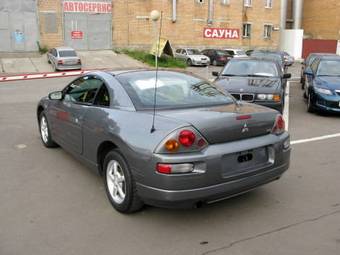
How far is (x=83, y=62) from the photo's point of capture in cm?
3119

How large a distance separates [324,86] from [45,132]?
7.08m

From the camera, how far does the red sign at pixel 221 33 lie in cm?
4075

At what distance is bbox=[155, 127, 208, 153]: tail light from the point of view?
3.62 m

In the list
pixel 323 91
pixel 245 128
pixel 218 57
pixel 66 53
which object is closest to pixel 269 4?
pixel 218 57

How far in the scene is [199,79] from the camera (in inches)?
203

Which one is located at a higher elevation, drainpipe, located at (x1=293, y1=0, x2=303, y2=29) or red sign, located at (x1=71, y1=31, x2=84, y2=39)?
drainpipe, located at (x1=293, y1=0, x2=303, y2=29)

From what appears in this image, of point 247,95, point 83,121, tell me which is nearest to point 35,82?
point 247,95

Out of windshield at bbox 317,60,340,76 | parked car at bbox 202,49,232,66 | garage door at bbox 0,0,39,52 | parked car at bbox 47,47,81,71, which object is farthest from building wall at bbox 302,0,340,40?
windshield at bbox 317,60,340,76

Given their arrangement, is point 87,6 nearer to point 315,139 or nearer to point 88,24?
point 88,24

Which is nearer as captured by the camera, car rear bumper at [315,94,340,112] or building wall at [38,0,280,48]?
car rear bumper at [315,94,340,112]

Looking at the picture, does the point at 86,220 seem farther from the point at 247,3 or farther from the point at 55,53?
the point at 247,3

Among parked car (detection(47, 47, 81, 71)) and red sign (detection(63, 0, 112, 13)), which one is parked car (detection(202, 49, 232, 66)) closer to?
red sign (detection(63, 0, 112, 13))

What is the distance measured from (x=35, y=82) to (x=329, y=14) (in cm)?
→ 4237

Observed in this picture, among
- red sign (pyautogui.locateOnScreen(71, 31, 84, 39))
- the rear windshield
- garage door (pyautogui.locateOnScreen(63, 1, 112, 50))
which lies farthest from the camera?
red sign (pyautogui.locateOnScreen(71, 31, 84, 39))
